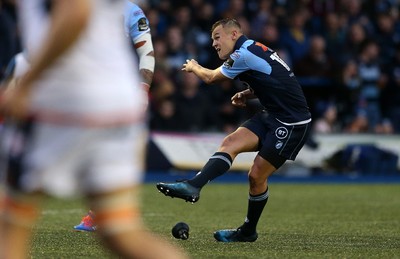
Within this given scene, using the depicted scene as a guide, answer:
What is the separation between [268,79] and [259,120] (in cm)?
36

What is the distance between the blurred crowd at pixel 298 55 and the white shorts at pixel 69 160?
1193 centimetres

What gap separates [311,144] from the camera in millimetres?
16469

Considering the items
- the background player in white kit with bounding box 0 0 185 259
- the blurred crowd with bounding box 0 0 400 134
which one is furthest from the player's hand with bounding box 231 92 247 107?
the blurred crowd with bounding box 0 0 400 134

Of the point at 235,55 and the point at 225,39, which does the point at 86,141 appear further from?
the point at 225,39

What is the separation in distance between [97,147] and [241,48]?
4.58m

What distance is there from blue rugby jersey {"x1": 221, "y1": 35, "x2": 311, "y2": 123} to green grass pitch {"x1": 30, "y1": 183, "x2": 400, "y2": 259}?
3.36ft

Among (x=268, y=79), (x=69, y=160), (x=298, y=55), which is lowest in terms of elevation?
(x=298, y=55)

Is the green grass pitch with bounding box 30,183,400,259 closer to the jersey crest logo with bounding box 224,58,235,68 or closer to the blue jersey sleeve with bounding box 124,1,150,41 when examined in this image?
the jersey crest logo with bounding box 224,58,235,68

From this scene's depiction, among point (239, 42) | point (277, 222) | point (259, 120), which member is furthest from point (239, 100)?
point (277, 222)

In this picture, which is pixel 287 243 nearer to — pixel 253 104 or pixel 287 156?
pixel 287 156

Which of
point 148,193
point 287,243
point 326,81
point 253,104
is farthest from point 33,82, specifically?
point 326,81

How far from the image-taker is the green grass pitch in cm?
686

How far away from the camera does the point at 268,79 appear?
26.2 feet

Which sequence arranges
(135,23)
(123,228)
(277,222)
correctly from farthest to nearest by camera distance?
(277,222)
(135,23)
(123,228)
